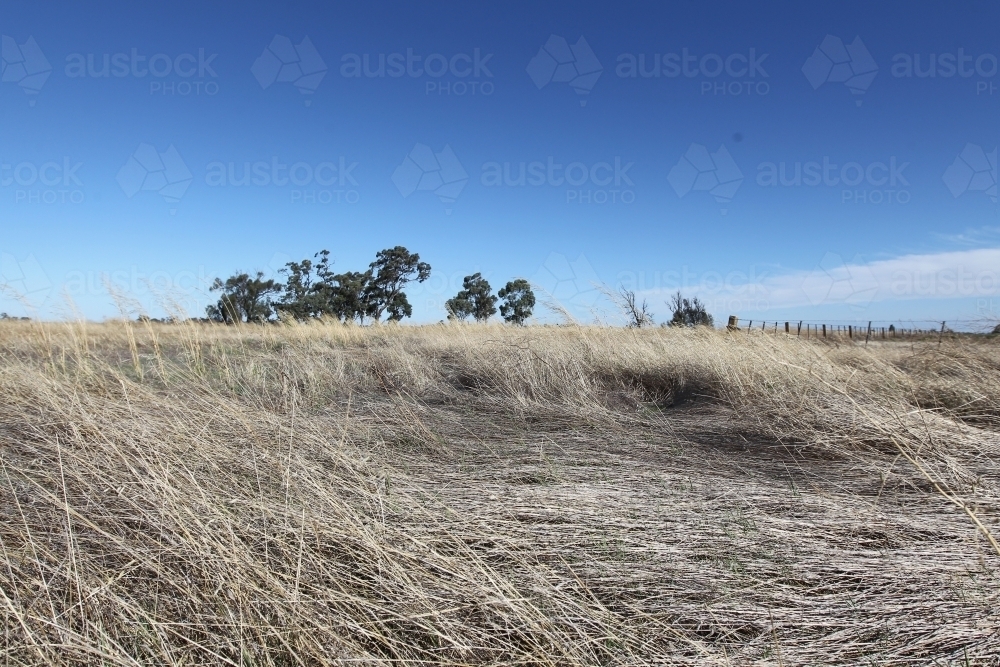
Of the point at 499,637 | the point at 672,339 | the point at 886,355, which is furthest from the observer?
the point at 672,339

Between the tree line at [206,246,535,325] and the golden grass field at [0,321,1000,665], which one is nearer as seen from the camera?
the golden grass field at [0,321,1000,665]

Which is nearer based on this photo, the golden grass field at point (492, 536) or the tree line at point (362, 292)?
the golden grass field at point (492, 536)

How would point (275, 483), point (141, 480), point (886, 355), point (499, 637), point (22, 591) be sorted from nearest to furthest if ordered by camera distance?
point (499, 637) → point (22, 591) → point (141, 480) → point (275, 483) → point (886, 355)

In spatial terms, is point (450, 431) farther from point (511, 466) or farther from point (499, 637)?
point (499, 637)

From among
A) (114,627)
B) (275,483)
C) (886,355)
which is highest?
(886,355)

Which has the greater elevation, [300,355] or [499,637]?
[300,355]

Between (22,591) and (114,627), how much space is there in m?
0.38

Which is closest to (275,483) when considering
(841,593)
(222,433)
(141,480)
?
(141,480)

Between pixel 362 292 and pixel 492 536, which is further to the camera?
pixel 362 292

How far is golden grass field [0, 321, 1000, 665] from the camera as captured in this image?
1.41 m

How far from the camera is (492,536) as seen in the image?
6.18 feet

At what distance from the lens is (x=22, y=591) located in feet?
A: 5.09

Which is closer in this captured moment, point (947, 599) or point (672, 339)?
point (947, 599)

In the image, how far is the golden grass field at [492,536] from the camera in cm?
141
